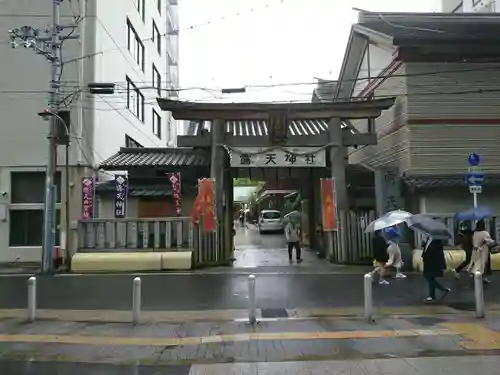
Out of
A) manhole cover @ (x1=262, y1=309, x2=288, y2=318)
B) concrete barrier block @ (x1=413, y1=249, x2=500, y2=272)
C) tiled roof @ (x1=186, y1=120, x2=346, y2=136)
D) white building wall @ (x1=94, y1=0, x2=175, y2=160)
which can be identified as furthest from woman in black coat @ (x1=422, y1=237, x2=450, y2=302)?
white building wall @ (x1=94, y1=0, x2=175, y2=160)

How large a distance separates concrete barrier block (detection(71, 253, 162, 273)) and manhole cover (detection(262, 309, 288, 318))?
25.0 feet

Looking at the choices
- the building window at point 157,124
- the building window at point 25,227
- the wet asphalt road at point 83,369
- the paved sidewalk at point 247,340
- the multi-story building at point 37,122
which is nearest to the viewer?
the wet asphalt road at point 83,369

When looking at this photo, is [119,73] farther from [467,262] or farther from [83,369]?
[83,369]

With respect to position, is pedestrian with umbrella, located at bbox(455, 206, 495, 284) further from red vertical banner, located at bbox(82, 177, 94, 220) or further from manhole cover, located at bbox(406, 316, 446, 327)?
red vertical banner, located at bbox(82, 177, 94, 220)

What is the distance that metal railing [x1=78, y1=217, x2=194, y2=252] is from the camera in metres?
18.3

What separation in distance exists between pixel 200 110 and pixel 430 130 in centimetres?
828

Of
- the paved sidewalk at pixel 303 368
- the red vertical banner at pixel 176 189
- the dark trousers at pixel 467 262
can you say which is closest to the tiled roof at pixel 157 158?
the red vertical banner at pixel 176 189

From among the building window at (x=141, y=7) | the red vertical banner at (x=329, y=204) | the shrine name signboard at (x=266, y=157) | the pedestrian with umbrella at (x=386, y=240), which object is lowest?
the pedestrian with umbrella at (x=386, y=240)

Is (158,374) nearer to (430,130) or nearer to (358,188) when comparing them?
(430,130)

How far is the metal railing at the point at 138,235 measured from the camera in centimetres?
1831

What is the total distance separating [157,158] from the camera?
69.8ft

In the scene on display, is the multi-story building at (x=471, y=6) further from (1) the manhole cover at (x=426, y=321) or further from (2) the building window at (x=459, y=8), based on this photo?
(1) the manhole cover at (x=426, y=321)

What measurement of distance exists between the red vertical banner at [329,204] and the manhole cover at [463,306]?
24.7 ft

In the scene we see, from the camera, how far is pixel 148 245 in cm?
1833
